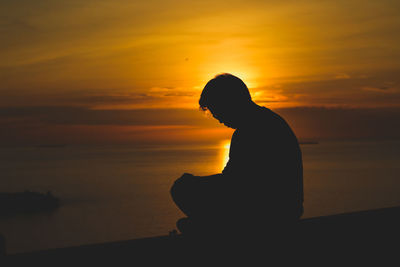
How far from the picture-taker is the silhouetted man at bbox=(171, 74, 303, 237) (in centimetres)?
249

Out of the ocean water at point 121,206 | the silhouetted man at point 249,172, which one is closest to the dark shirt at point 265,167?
the silhouetted man at point 249,172

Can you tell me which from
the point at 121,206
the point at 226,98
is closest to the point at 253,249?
the point at 226,98

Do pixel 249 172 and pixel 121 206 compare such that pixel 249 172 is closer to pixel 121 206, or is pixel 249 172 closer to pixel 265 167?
pixel 265 167

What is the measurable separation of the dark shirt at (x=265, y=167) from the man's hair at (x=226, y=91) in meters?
0.12

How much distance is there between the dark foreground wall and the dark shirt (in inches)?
7.8

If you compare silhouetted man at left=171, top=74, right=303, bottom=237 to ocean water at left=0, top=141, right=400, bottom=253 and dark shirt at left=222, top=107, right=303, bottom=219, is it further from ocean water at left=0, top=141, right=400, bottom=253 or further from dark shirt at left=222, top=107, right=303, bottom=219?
ocean water at left=0, top=141, right=400, bottom=253

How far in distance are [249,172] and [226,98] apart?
420 mm

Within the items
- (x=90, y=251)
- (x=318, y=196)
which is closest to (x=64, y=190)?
(x=318, y=196)

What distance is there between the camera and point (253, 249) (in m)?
2.76

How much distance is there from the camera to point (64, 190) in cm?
7906

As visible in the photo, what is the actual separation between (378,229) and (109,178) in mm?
95159

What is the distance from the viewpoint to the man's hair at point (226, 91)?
8.32ft

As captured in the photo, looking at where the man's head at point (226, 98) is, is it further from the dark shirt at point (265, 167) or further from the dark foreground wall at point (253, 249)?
the dark foreground wall at point (253, 249)

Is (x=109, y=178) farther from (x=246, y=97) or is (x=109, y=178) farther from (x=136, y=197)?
(x=246, y=97)
